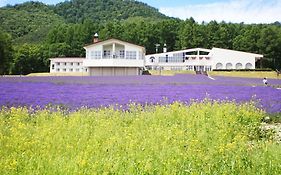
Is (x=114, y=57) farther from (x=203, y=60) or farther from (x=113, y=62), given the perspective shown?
(x=203, y=60)

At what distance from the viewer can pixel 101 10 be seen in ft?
535

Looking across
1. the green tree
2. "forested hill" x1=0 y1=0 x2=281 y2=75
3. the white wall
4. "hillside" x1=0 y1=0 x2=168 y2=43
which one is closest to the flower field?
the green tree

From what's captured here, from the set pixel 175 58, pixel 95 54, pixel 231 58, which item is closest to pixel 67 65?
pixel 175 58

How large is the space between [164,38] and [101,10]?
179 ft

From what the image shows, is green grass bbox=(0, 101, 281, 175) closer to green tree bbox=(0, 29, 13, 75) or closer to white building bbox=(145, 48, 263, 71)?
green tree bbox=(0, 29, 13, 75)

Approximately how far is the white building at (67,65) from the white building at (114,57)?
24.3 meters

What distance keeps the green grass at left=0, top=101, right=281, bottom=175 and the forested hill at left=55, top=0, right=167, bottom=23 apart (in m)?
145

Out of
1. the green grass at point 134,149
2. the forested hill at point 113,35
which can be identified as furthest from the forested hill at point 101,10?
the green grass at point 134,149

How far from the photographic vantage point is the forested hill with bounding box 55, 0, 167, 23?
157625mm

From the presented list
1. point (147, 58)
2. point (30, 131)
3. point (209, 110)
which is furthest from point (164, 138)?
point (147, 58)

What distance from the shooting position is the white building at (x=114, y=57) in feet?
218

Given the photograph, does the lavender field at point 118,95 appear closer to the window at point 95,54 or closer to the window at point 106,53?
the window at point 106,53

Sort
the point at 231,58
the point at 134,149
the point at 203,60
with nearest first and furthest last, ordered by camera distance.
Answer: the point at 134,149 → the point at 231,58 → the point at 203,60

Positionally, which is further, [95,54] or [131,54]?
[95,54]
